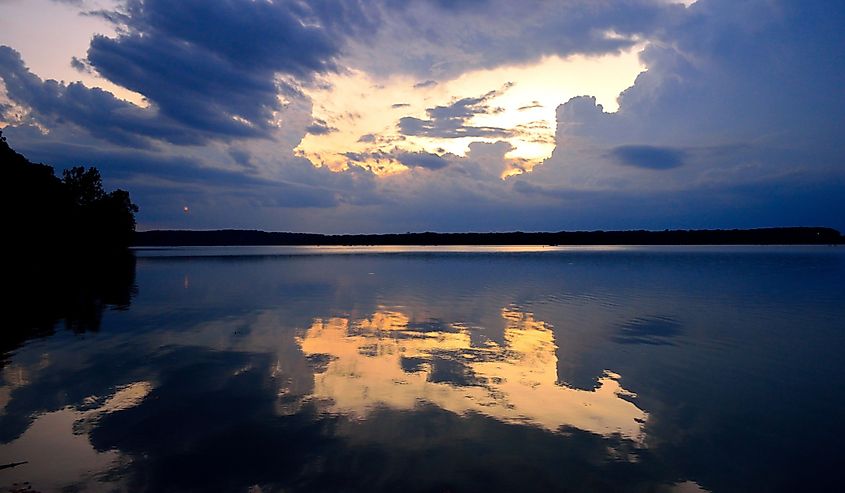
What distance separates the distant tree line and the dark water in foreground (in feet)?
150

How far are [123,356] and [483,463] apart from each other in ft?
54.4

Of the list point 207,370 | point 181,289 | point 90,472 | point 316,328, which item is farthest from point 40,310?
point 90,472

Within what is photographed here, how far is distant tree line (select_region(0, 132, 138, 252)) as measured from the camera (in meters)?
66.0

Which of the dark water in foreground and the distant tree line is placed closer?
the dark water in foreground

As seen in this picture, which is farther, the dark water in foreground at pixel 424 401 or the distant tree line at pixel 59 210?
the distant tree line at pixel 59 210

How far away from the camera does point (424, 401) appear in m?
14.9

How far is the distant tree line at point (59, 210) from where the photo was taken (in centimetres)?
6600

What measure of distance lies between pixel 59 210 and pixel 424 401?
91.5 metres

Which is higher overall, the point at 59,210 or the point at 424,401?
the point at 59,210

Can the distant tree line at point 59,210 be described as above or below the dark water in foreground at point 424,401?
above

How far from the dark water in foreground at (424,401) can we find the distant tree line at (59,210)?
45760 millimetres

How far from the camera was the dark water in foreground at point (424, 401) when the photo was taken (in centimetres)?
1027

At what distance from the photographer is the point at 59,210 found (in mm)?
83188

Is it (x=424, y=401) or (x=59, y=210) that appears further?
(x=59, y=210)
